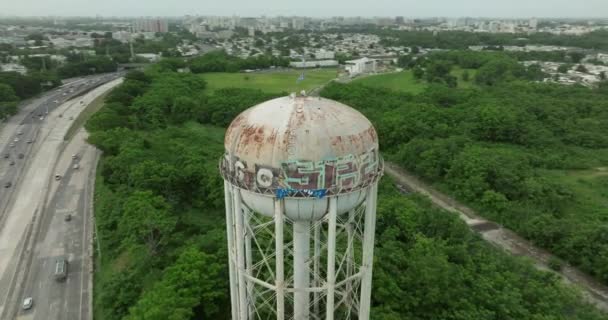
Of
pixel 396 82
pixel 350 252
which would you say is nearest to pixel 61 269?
pixel 350 252

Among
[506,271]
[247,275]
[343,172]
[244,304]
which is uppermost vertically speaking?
[343,172]

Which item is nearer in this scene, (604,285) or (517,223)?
(604,285)

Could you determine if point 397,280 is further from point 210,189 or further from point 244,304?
point 210,189

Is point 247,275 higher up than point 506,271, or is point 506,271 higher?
point 247,275

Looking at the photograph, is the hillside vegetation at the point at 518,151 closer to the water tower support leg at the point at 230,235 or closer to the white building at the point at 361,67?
the water tower support leg at the point at 230,235

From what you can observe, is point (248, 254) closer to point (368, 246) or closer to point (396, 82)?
point (368, 246)

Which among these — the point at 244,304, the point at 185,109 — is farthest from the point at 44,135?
the point at 244,304
